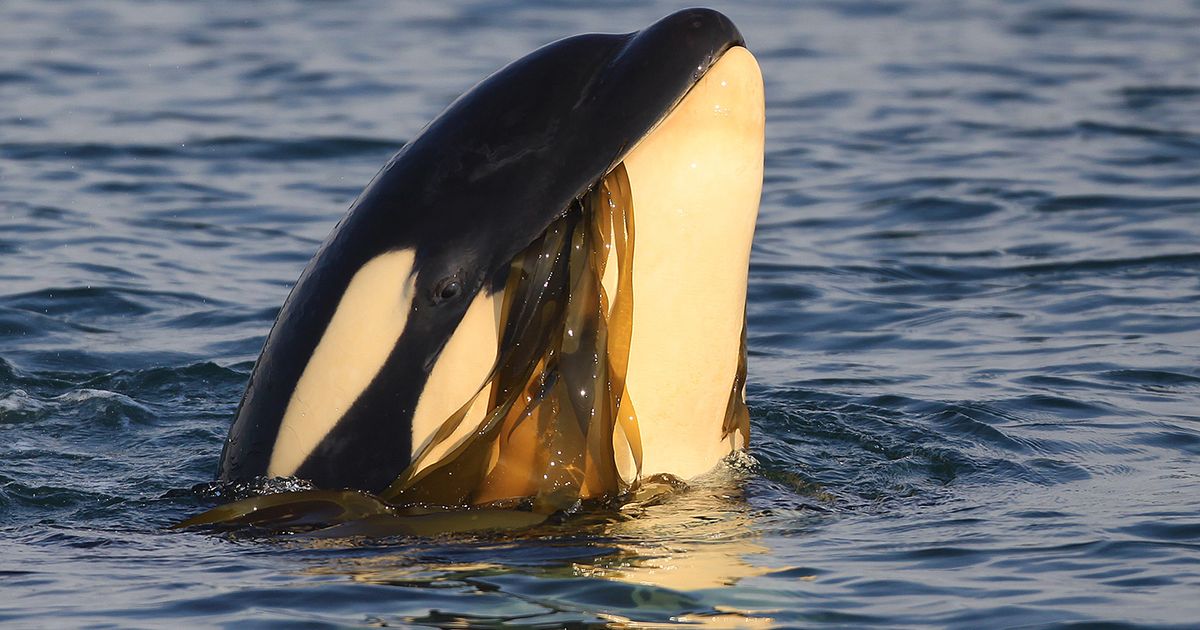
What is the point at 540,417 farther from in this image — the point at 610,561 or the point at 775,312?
the point at 775,312

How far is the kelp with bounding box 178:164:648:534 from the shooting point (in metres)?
5.40

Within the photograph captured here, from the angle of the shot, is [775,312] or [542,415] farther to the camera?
[775,312]

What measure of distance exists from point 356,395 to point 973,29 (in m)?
18.0

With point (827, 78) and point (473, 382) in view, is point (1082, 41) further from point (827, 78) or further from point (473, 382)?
point (473, 382)

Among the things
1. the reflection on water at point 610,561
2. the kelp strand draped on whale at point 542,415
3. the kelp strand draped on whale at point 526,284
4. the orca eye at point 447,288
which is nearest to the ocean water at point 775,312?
the reflection on water at point 610,561

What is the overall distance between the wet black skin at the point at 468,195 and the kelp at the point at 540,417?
0.33 feet

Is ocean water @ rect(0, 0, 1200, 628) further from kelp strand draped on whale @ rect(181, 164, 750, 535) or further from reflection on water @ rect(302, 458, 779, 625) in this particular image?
kelp strand draped on whale @ rect(181, 164, 750, 535)

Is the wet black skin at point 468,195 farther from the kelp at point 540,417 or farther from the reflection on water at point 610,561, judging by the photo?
the reflection on water at point 610,561

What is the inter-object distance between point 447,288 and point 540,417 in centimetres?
57

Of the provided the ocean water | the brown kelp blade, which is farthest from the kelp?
the ocean water

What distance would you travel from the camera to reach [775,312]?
11.2 m

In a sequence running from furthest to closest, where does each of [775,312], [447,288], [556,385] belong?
[775,312] < [556,385] < [447,288]

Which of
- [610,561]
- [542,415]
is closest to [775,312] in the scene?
[542,415]

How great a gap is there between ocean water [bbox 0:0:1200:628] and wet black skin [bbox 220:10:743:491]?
18.2 inches
